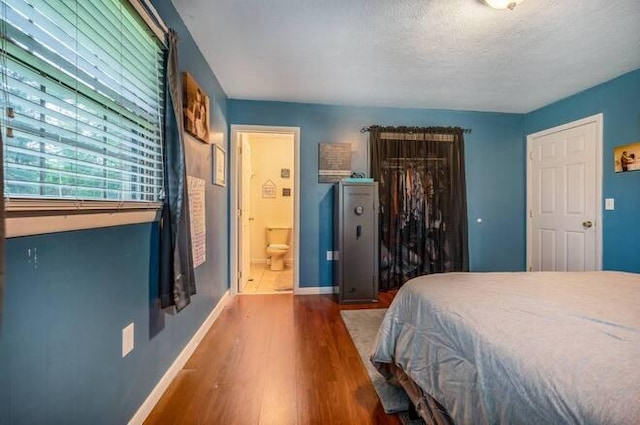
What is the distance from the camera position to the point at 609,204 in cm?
277

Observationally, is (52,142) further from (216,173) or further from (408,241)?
(408,241)

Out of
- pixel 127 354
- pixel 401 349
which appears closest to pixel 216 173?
pixel 127 354

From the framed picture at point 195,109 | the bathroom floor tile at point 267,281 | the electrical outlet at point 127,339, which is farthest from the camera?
the bathroom floor tile at point 267,281

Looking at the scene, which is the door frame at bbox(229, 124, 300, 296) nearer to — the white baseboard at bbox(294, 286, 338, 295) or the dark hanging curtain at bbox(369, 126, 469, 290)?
the white baseboard at bbox(294, 286, 338, 295)

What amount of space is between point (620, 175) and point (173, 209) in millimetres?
3820

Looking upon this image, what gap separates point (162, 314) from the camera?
1.62 m

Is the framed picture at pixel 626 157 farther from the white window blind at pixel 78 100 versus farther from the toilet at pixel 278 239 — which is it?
the toilet at pixel 278 239

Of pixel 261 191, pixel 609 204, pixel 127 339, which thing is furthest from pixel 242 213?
pixel 609 204

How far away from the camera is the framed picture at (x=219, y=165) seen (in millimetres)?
2646

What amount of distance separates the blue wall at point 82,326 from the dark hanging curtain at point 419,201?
95.6 inches

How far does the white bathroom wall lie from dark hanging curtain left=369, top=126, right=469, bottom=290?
2.15 m

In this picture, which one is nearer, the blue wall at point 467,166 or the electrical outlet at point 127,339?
the electrical outlet at point 127,339

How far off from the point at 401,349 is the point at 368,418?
386 mm

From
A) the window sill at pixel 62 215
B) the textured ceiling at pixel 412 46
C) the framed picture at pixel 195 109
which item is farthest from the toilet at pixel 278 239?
the window sill at pixel 62 215
